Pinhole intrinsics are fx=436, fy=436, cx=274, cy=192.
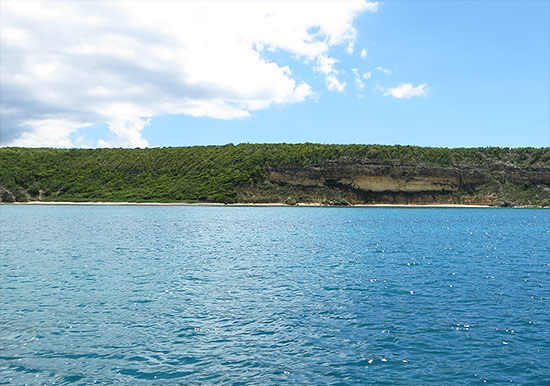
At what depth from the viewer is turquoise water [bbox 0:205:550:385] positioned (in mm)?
11562

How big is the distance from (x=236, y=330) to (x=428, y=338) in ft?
20.6

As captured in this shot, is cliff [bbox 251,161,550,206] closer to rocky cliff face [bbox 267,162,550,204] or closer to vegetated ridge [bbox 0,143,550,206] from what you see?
rocky cliff face [bbox 267,162,550,204]

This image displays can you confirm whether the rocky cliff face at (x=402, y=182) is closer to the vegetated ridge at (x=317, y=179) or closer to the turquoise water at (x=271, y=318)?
the vegetated ridge at (x=317, y=179)

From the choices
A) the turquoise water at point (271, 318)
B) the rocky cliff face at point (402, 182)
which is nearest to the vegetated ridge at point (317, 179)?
the rocky cliff face at point (402, 182)

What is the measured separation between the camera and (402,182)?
126688 mm

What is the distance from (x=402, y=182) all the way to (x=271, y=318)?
384 feet

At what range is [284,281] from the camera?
73.8 feet

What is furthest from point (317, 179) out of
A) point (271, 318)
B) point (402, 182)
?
point (271, 318)

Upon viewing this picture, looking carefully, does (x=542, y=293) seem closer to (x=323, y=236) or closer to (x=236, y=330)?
(x=236, y=330)

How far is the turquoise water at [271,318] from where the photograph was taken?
1156 centimetres

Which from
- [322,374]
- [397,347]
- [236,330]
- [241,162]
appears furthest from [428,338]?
[241,162]

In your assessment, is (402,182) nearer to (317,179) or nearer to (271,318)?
(317,179)

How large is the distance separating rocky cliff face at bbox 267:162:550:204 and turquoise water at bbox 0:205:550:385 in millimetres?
95364

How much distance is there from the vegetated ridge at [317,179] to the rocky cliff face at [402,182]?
0.29m
